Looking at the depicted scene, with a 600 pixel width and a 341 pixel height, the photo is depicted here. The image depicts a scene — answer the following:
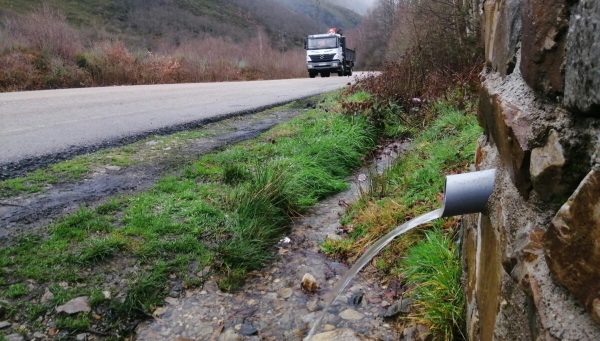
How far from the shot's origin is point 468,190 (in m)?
1.31

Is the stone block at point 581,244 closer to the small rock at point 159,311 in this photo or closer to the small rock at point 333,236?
the small rock at point 159,311

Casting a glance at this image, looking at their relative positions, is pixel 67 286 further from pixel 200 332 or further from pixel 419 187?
pixel 419 187

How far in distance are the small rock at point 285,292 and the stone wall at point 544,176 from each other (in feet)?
4.80

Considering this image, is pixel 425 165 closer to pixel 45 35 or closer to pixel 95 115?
pixel 95 115

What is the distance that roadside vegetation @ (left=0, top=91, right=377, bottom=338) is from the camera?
232 cm

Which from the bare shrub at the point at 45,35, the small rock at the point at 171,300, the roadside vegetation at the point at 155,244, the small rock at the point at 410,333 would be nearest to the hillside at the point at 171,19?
the bare shrub at the point at 45,35

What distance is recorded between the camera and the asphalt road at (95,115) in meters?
5.28

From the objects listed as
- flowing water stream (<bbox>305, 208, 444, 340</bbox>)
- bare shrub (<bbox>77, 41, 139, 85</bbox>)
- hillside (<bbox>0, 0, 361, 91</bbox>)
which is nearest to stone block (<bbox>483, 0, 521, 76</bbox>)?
flowing water stream (<bbox>305, 208, 444, 340</bbox>)

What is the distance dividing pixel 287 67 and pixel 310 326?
29453 mm

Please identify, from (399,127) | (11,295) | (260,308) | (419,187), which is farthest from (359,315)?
(399,127)

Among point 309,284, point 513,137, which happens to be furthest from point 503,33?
point 309,284

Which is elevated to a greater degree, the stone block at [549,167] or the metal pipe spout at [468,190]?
the stone block at [549,167]

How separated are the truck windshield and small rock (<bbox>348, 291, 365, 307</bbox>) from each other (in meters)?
26.0

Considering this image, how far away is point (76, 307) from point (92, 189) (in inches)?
62.7
